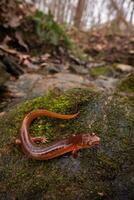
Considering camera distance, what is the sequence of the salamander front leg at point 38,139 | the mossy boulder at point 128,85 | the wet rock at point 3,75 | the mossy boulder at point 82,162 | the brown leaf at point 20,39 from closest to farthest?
the mossy boulder at point 82,162 < the salamander front leg at point 38,139 < the mossy boulder at point 128,85 < the wet rock at point 3,75 < the brown leaf at point 20,39

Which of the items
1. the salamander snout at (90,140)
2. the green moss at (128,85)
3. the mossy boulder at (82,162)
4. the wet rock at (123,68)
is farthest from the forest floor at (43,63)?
the salamander snout at (90,140)

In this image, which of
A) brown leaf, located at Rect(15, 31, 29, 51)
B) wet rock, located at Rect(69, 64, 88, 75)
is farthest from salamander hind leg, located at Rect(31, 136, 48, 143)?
brown leaf, located at Rect(15, 31, 29, 51)

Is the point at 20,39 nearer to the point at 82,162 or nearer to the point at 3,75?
the point at 3,75

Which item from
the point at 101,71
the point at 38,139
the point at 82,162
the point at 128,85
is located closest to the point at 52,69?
the point at 101,71

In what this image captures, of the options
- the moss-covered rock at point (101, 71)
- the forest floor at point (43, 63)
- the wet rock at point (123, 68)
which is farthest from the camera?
the wet rock at point (123, 68)

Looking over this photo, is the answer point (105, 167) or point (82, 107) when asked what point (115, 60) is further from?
point (105, 167)

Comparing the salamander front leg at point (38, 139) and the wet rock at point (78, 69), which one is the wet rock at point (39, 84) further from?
the salamander front leg at point (38, 139)

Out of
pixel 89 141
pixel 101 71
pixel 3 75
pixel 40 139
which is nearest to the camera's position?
pixel 89 141

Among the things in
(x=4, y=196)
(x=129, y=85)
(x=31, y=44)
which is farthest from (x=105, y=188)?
(x=31, y=44)

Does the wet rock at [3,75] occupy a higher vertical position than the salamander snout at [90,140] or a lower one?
lower
